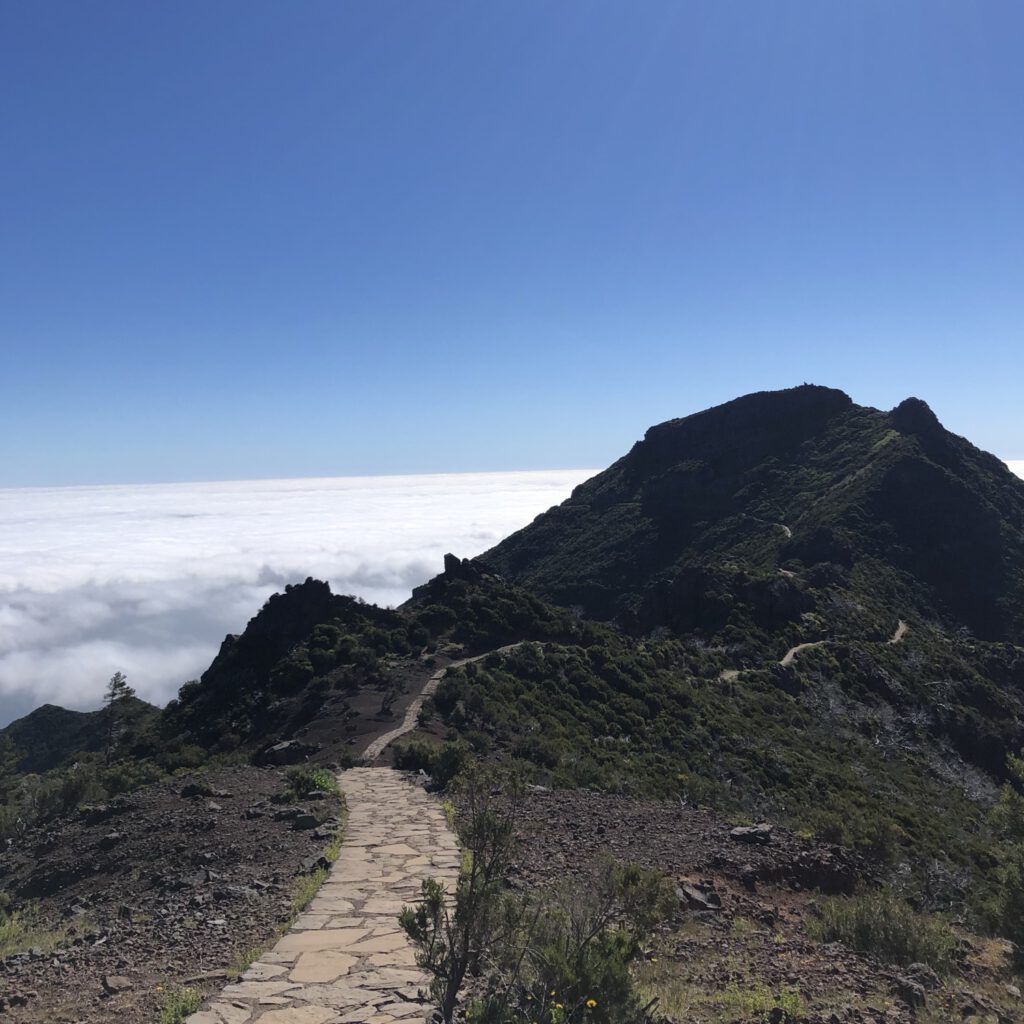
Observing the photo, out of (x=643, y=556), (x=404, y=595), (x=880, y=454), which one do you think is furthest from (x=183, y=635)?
(x=880, y=454)

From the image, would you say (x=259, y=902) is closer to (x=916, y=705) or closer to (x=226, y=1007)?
(x=226, y=1007)

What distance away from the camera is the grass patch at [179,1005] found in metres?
5.17

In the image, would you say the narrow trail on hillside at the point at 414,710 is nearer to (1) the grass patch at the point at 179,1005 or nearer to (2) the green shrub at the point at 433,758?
(2) the green shrub at the point at 433,758

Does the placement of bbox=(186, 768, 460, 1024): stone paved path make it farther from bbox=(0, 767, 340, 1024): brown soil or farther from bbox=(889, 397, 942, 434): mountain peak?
bbox=(889, 397, 942, 434): mountain peak

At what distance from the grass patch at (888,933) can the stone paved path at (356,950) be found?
3996mm

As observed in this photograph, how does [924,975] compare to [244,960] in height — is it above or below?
below

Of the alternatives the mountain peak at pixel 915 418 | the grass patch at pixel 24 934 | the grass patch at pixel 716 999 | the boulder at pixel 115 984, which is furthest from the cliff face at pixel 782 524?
the boulder at pixel 115 984

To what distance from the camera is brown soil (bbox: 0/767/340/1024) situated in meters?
5.96

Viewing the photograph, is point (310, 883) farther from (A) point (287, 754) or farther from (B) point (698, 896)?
(A) point (287, 754)

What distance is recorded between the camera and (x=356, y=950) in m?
6.43

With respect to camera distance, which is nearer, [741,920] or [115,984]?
[115,984]

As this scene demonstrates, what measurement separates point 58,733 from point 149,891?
5374 cm

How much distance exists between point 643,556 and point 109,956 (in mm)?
63510

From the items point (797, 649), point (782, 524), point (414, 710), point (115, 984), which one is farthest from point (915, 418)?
point (115, 984)
